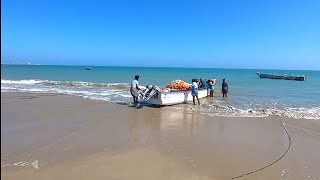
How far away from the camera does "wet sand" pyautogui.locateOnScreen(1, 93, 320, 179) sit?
19.5 feet

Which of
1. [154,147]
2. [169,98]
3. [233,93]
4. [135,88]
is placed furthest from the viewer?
[233,93]

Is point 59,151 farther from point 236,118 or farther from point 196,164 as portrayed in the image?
point 236,118

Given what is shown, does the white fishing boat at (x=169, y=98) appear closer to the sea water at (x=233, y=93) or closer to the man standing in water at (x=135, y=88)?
the sea water at (x=233, y=93)

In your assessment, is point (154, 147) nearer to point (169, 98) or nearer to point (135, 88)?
point (135, 88)

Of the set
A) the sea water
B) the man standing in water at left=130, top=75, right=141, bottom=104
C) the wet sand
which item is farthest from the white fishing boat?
the wet sand

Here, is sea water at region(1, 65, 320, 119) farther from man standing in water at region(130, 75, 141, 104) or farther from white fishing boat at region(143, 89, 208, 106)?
man standing in water at region(130, 75, 141, 104)

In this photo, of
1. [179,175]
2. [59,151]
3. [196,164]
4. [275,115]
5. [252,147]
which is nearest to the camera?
[179,175]

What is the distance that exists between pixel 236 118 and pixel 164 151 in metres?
5.98

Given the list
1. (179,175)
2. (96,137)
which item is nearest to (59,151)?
(96,137)

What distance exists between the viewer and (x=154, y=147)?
7.66 metres

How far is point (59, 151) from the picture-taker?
697 cm

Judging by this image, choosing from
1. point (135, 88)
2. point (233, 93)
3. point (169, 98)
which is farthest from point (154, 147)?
point (233, 93)

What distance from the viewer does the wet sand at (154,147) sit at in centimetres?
595

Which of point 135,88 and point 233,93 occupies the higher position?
point 135,88
